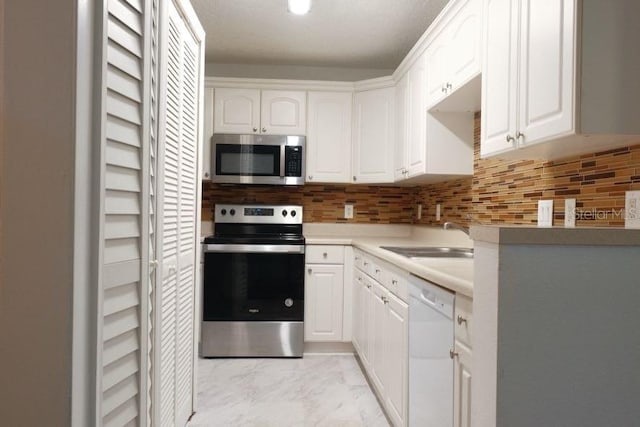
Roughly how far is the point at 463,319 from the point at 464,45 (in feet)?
4.24

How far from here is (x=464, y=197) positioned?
117 inches

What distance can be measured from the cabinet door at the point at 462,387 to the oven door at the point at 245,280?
2.06 metres

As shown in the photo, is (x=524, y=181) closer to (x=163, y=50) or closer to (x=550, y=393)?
(x=550, y=393)

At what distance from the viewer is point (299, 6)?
105 inches

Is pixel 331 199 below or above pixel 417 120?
below

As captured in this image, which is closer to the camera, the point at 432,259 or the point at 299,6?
the point at 432,259

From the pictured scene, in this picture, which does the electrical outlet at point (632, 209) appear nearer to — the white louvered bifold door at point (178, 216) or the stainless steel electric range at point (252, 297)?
the white louvered bifold door at point (178, 216)

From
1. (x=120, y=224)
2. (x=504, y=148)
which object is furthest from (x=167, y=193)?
(x=504, y=148)

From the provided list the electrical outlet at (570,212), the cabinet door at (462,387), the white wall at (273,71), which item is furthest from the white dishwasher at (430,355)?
the white wall at (273,71)

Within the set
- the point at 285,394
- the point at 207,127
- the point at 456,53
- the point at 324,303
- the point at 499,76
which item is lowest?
the point at 285,394

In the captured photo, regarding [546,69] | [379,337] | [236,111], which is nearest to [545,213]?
[546,69]

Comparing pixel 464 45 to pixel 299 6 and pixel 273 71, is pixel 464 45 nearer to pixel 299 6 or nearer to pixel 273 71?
pixel 299 6

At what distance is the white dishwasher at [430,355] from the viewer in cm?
152

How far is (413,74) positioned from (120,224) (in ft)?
7.83
